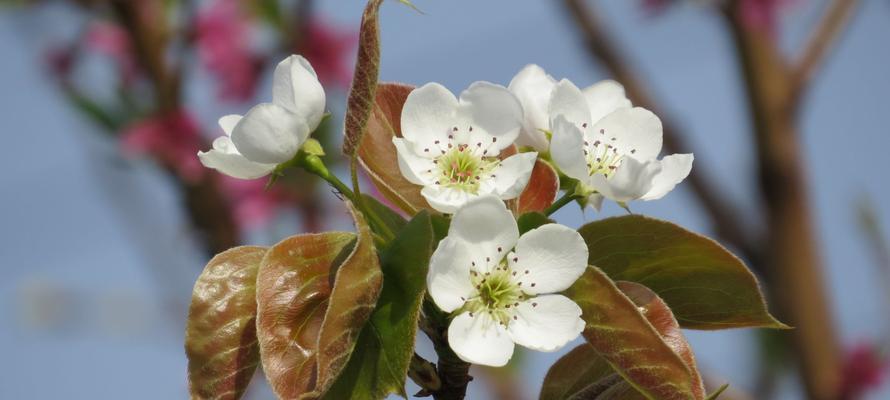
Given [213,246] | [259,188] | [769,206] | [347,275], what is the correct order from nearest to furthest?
[347,275]
[213,246]
[769,206]
[259,188]

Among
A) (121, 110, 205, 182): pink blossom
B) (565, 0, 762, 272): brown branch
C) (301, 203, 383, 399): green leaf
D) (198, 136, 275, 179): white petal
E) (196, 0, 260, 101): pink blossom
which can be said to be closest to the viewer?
(301, 203, 383, 399): green leaf

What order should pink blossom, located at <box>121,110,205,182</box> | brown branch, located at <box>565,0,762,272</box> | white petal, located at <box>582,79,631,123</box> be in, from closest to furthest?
white petal, located at <box>582,79,631,123</box>
pink blossom, located at <box>121,110,205,182</box>
brown branch, located at <box>565,0,762,272</box>

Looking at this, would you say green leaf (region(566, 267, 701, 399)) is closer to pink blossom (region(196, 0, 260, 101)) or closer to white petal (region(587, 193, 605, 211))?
white petal (region(587, 193, 605, 211))

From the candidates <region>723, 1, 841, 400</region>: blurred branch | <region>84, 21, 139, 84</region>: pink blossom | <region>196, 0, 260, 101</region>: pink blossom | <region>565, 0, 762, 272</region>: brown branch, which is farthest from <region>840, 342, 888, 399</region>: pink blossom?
<region>84, 21, 139, 84</region>: pink blossom

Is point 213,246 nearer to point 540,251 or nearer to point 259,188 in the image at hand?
point 259,188

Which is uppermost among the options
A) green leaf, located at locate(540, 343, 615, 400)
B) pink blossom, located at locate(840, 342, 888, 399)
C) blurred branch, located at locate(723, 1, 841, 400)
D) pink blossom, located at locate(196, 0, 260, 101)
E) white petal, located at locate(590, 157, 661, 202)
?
pink blossom, located at locate(196, 0, 260, 101)

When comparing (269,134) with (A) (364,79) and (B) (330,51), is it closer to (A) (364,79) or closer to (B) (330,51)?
(A) (364,79)

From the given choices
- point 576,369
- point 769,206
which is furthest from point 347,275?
point 769,206
